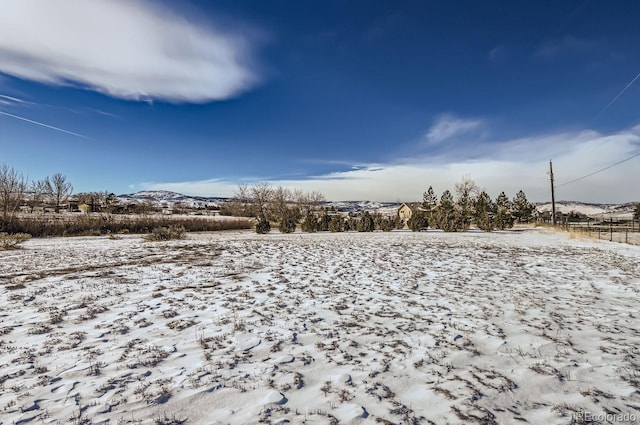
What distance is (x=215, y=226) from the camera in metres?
34.0

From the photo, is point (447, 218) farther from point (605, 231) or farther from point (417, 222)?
point (605, 231)

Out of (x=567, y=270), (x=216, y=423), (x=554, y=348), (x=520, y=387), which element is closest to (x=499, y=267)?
(x=567, y=270)

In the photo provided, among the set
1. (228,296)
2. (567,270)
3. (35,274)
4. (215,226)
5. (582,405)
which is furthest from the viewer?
(215,226)

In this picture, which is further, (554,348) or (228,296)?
(228,296)

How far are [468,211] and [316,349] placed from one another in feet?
146

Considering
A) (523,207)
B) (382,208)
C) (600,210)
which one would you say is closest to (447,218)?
(523,207)

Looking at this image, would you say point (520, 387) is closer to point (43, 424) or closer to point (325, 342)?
point (325, 342)

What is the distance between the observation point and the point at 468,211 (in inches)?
1720

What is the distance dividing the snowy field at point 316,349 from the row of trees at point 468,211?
23.2 m

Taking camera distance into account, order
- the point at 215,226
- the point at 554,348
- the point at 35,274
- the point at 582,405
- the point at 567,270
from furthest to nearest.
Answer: the point at 215,226 → the point at 567,270 → the point at 35,274 → the point at 554,348 → the point at 582,405

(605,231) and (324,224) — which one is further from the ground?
(324,224)

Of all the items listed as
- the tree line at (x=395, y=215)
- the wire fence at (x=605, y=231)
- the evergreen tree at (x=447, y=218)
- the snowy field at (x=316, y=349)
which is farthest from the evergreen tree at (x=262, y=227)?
the wire fence at (x=605, y=231)

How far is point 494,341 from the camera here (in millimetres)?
4379

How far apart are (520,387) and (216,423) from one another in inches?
116
